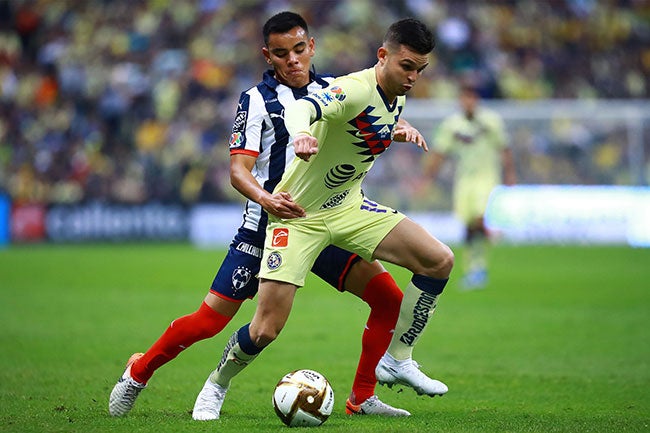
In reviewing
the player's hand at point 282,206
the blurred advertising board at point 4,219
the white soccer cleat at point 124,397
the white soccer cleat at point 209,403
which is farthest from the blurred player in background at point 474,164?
the blurred advertising board at point 4,219

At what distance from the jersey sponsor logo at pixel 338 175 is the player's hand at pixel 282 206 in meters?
0.46

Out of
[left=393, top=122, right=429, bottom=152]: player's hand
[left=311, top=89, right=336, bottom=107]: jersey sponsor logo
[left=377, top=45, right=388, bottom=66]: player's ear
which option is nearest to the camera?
[left=311, top=89, right=336, bottom=107]: jersey sponsor logo

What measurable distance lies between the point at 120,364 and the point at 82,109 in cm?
1883

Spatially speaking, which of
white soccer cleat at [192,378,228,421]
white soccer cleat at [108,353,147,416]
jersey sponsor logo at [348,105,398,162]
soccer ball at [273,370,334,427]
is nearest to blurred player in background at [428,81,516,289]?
jersey sponsor logo at [348,105,398,162]

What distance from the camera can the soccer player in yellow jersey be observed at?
20.6ft

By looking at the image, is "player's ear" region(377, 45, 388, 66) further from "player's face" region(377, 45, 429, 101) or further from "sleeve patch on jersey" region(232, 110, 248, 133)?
"sleeve patch on jersey" region(232, 110, 248, 133)

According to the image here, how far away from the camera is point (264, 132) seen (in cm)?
656

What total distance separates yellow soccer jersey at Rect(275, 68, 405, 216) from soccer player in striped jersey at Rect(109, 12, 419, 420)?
191mm

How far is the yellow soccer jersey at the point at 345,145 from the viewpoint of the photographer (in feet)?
20.6

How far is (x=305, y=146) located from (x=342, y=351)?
4636 mm

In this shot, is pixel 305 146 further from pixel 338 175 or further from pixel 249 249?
pixel 249 249

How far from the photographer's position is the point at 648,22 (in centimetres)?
2919

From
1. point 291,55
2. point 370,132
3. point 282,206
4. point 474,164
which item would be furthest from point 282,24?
point 474,164

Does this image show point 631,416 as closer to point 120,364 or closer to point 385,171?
point 120,364
